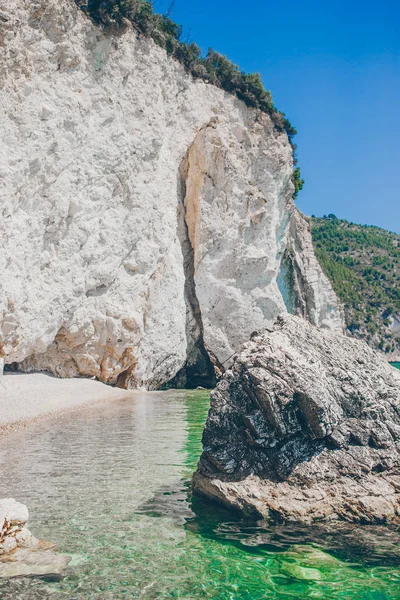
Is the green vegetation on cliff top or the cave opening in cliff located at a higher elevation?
the green vegetation on cliff top

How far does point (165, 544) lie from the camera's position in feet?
19.2

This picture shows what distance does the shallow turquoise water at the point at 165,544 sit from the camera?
4863 millimetres

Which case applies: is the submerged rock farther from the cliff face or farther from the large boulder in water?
the cliff face

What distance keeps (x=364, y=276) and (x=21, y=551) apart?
302 feet

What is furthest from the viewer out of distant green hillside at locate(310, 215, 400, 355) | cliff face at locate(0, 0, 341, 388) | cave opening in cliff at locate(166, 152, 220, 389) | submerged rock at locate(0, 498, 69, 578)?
distant green hillside at locate(310, 215, 400, 355)

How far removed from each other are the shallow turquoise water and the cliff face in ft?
32.3

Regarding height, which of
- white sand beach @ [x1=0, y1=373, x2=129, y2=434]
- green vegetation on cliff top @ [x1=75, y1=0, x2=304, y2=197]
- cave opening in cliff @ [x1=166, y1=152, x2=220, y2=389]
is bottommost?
white sand beach @ [x1=0, y1=373, x2=129, y2=434]

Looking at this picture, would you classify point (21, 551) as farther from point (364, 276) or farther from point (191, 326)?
point (364, 276)

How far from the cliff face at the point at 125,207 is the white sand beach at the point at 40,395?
101cm

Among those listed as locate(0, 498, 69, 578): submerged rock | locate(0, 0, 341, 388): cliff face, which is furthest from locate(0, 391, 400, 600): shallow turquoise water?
locate(0, 0, 341, 388): cliff face

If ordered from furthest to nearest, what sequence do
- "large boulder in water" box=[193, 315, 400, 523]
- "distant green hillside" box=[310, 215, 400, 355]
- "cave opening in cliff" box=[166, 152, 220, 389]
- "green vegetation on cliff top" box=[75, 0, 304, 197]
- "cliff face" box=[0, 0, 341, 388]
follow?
"distant green hillside" box=[310, 215, 400, 355] → "cave opening in cliff" box=[166, 152, 220, 389] → "green vegetation on cliff top" box=[75, 0, 304, 197] → "cliff face" box=[0, 0, 341, 388] → "large boulder in water" box=[193, 315, 400, 523]

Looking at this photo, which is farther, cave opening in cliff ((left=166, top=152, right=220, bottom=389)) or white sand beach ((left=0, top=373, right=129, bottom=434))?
cave opening in cliff ((left=166, top=152, right=220, bottom=389))

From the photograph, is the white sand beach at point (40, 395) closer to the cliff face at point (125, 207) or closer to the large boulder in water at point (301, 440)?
the cliff face at point (125, 207)

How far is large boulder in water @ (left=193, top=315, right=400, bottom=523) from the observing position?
6461 mm
